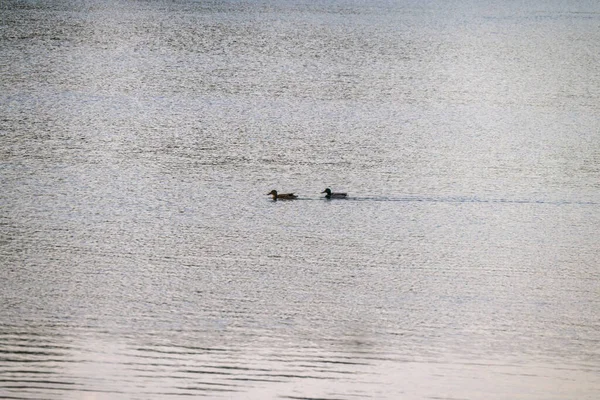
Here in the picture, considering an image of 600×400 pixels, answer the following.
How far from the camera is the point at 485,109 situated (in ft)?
82.2

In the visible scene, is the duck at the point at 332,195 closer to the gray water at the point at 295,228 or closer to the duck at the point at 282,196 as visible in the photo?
the gray water at the point at 295,228

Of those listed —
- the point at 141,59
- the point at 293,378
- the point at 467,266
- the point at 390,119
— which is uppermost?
the point at 141,59

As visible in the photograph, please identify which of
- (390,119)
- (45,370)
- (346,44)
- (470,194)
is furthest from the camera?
(346,44)

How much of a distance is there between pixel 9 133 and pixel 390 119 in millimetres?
7326

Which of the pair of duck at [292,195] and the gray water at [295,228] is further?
the pair of duck at [292,195]

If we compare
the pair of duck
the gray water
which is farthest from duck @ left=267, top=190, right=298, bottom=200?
the gray water

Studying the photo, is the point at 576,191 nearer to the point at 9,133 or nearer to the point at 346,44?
the point at 9,133

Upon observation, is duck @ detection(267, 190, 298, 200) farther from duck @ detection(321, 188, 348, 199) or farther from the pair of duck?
duck @ detection(321, 188, 348, 199)

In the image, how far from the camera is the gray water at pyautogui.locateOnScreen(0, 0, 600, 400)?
38.0 ft

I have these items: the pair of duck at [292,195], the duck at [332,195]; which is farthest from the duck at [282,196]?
the duck at [332,195]

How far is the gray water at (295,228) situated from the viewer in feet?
38.0

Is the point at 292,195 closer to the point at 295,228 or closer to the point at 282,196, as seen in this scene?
the point at 282,196

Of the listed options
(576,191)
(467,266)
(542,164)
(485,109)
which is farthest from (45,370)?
(485,109)

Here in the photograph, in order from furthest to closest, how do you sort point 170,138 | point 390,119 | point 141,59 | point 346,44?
point 346,44
point 141,59
point 390,119
point 170,138
